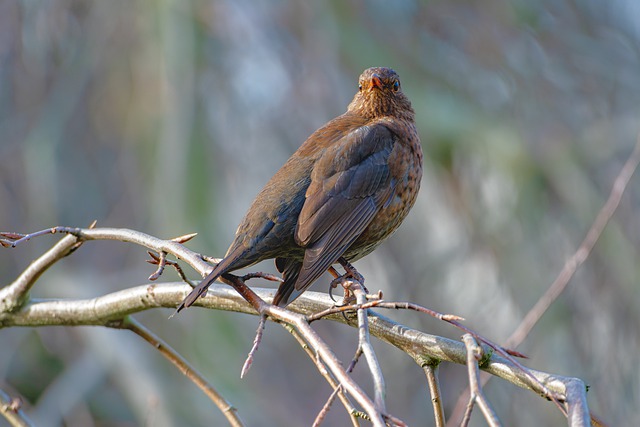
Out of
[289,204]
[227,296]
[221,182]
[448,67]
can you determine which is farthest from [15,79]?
[227,296]

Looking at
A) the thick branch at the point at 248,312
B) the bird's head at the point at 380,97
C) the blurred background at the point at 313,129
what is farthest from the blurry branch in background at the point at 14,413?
the blurred background at the point at 313,129

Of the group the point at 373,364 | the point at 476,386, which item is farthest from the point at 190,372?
the point at 476,386

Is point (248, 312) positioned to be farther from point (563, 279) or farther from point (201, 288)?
point (563, 279)

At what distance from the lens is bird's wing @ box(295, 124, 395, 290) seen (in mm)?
3258

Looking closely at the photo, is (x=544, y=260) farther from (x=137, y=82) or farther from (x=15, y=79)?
(x=15, y=79)

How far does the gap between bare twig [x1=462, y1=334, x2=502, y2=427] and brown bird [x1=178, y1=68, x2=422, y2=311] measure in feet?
3.72

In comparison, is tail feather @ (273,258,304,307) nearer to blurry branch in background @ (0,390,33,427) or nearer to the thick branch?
the thick branch

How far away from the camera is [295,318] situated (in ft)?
6.31

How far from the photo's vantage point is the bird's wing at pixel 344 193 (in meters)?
3.26

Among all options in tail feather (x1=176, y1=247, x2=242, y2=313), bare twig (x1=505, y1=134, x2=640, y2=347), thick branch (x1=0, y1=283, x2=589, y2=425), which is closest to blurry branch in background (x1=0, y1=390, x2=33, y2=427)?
thick branch (x1=0, y1=283, x2=589, y2=425)

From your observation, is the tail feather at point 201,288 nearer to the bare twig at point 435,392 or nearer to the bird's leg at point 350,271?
the bare twig at point 435,392

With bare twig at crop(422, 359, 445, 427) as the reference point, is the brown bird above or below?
above

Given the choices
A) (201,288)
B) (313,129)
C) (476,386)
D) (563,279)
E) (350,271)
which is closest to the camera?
(476,386)

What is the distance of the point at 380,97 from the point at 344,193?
0.69m
